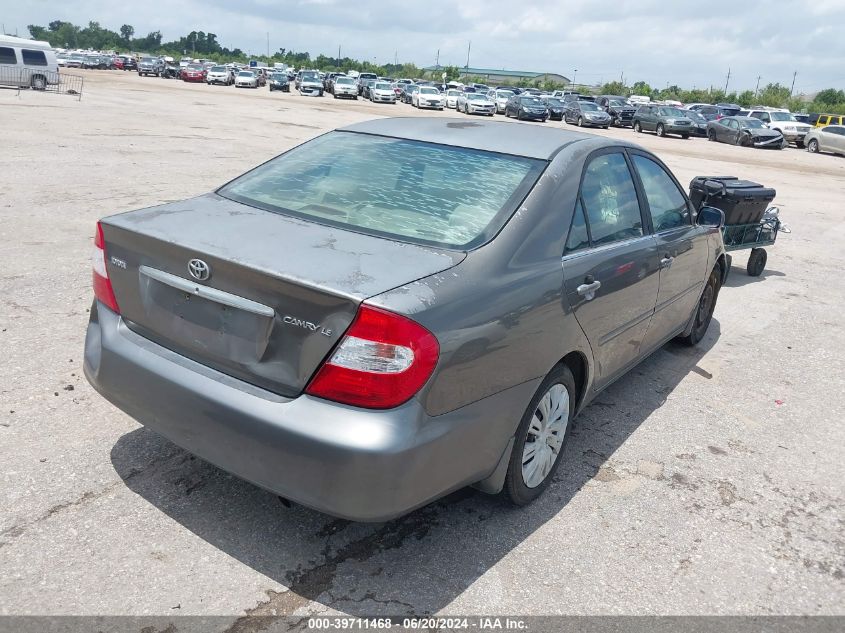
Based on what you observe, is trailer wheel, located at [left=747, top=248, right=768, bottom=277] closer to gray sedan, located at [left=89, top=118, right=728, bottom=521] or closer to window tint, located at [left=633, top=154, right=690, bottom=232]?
window tint, located at [left=633, top=154, right=690, bottom=232]

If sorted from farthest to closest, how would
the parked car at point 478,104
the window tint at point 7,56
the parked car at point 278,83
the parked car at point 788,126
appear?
the parked car at point 278,83, the parked car at point 478,104, the parked car at point 788,126, the window tint at point 7,56

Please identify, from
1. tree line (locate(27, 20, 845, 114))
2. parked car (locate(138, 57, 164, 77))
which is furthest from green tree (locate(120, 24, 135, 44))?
parked car (locate(138, 57, 164, 77))

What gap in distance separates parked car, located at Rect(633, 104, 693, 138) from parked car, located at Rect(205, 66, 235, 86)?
35.3m

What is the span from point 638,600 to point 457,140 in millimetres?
2371

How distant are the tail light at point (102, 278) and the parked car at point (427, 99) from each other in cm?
4448

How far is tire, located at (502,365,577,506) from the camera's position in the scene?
315 cm

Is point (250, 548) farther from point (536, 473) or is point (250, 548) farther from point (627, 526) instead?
point (627, 526)

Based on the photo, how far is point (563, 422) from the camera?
11.6ft

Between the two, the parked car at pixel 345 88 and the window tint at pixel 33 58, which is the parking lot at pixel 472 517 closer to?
the window tint at pixel 33 58

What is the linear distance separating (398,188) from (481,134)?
725 millimetres

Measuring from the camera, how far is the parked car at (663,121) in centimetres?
3556

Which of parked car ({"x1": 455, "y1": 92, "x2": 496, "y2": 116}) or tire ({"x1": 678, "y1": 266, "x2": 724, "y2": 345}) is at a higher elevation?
parked car ({"x1": 455, "y1": 92, "x2": 496, "y2": 116})

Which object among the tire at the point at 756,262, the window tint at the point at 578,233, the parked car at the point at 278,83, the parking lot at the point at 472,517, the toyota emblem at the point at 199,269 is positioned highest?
the window tint at the point at 578,233

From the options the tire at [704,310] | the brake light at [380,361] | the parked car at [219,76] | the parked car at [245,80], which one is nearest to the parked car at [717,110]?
the parked car at [245,80]
